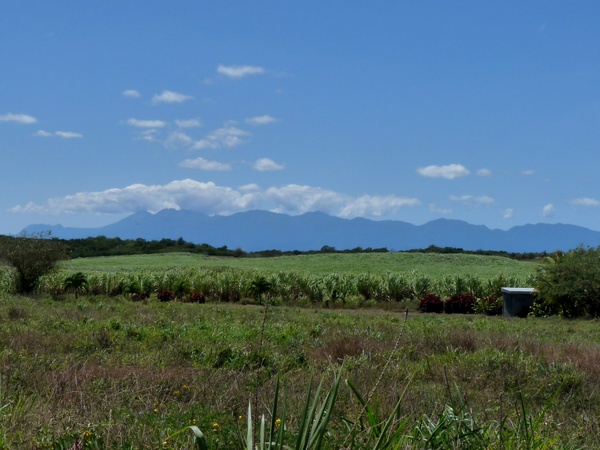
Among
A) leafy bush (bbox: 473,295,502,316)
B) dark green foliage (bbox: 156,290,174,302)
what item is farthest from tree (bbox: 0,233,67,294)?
leafy bush (bbox: 473,295,502,316)

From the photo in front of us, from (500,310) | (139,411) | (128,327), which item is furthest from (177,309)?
(139,411)

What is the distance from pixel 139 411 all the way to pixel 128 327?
25.3 ft

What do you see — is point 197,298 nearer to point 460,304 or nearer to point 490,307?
point 460,304

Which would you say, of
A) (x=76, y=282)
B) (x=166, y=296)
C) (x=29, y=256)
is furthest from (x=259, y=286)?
(x=29, y=256)

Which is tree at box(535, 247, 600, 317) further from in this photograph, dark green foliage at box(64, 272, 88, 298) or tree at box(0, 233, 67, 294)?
tree at box(0, 233, 67, 294)

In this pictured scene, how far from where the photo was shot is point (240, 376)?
8.53m

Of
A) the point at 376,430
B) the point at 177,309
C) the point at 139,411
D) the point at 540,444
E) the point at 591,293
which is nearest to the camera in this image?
the point at 376,430

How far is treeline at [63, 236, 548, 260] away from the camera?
6656 centimetres

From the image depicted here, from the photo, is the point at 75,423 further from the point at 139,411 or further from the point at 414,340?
the point at 414,340

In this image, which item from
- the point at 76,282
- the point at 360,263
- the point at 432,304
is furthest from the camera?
the point at 360,263

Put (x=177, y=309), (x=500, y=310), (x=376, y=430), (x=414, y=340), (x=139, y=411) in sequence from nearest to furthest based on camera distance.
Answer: (x=376, y=430) → (x=139, y=411) → (x=414, y=340) → (x=177, y=309) → (x=500, y=310)

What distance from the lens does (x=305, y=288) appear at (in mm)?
29016

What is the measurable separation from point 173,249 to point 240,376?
210 feet

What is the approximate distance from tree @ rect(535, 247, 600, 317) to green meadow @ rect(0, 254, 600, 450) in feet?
9.22
